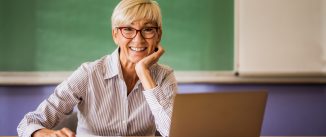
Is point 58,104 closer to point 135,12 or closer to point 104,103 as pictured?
point 104,103

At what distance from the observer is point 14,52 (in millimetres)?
2660

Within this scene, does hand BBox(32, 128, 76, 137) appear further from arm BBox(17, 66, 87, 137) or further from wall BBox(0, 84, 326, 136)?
wall BBox(0, 84, 326, 136)

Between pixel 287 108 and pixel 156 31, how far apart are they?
1.42m

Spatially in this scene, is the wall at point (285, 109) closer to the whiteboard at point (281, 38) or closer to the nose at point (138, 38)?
the whiteboard at point (281, 38)

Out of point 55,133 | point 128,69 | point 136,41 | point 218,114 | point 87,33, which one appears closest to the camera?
point 218,114

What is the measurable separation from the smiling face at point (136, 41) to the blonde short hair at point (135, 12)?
0.02m

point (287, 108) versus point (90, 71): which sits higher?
point (90, 71)

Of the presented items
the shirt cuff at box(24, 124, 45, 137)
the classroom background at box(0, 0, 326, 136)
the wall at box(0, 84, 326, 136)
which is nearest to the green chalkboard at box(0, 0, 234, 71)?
the classroom background at box(0, 0, 326, 136)

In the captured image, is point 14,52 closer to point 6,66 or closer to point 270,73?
point 6,66

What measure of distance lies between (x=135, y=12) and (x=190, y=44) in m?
1.06

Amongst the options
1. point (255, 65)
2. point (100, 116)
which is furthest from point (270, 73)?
point (100, 116)

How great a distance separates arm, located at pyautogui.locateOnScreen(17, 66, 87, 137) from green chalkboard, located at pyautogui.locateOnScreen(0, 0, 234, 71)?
927mm

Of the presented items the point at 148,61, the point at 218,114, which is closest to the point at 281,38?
the point at 148,61

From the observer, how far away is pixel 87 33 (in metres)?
2.68
